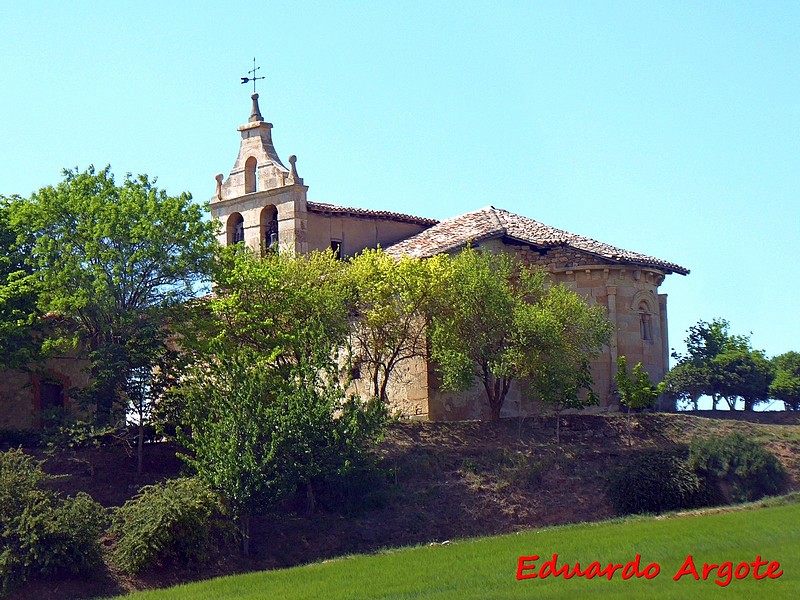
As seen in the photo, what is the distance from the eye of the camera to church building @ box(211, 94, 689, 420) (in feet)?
153

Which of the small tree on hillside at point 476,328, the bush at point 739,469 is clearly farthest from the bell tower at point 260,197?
the bush at point 739,469

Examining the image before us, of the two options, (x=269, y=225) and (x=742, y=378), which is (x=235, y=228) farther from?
(x=742, y=378)

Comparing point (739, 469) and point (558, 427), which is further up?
point (558, 427)

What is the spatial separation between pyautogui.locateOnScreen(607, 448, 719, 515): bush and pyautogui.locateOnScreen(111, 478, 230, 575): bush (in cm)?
1125

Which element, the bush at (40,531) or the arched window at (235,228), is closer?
the bush at (40,531)

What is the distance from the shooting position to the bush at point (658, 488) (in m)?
38.3

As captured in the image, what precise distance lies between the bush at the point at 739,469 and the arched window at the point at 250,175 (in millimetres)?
20692

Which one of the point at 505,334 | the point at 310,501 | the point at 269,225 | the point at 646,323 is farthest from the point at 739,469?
the point at 269,225

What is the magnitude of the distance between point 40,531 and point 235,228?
21.2m

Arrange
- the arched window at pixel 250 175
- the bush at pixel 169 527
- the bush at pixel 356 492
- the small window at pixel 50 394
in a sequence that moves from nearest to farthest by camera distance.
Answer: the bush at pixel 169 527 → the bush at pixel 356 492 → the small window at pixel 50 394 → the arched window at pixel 250 175

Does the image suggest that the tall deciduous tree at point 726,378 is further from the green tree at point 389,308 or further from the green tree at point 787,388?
the green tree at point 389,308

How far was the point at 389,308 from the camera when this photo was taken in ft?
144

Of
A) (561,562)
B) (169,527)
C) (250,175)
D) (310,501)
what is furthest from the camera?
(250,175)

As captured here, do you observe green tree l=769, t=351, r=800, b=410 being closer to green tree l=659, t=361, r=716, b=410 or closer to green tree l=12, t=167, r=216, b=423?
green tree l=659, t=361, r=716, b=410
